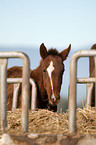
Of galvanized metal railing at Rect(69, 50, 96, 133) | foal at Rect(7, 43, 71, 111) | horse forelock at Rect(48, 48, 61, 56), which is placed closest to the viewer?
galvanized metal railing at Rect(69, 50, 96, 133)

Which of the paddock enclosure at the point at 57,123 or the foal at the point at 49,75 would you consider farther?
the foal at the point at 49,75

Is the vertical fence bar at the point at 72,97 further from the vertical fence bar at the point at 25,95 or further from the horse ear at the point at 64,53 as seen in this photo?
the horse ear at the point at 64,53

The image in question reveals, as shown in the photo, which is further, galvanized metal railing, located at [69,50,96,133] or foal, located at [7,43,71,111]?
foal, located at [7,43,71,111]

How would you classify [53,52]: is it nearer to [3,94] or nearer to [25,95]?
[3,94]

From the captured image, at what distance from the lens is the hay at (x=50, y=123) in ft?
11.6

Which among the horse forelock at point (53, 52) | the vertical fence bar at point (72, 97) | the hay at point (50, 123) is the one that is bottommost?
the hay at point (50, 123)

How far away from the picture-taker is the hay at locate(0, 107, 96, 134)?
139 inches

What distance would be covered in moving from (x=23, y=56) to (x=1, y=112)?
840 millimetres

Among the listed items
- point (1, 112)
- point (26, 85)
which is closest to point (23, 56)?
point (26, 85)

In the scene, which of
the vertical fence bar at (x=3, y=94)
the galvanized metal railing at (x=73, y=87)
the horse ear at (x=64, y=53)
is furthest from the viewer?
the horse ear at (x=64, y=53)

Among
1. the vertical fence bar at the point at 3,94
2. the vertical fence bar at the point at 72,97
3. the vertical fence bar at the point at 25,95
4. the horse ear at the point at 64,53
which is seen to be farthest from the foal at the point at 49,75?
the vertical fence bar at the point at 72,97

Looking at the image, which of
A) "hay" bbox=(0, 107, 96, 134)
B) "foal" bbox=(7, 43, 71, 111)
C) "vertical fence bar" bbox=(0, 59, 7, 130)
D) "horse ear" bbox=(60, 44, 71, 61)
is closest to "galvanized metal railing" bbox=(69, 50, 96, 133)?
"hay" bbox=(0, 107, 96, 134)

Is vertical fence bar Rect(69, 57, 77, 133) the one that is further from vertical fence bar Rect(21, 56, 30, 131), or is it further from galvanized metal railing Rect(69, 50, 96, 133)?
vertical fence bar Rect(21, 56, 30, 131)

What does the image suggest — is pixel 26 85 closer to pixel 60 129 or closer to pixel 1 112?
pixel 1 112
